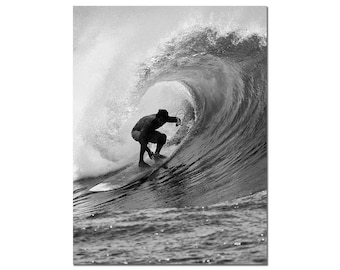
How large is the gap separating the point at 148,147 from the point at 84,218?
712 millimetres

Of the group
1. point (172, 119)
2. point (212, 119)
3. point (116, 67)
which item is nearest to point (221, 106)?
point (212, 119)

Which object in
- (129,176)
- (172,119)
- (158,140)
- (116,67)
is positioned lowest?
(129,176)

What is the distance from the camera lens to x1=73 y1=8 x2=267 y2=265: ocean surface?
485 cm

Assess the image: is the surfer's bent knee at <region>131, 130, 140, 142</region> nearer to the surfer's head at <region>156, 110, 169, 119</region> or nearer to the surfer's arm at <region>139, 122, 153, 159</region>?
the surfer's arm at <region>139, 122, 153, 159</region>

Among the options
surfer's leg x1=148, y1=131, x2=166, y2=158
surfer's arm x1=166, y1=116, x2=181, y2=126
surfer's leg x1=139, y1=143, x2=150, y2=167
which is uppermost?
surfer's arm x1=166, y1=116, x2=181, y2=126

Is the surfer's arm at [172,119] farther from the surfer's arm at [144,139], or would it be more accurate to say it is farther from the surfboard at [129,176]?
the surfboard at [129,176]

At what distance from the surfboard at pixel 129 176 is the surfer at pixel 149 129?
0.06 m

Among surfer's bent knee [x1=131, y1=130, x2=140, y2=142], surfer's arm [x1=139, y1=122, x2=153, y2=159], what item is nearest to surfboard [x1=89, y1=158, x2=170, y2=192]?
surfer's arm [x1=139, y1=122, x2=153, y2=159]

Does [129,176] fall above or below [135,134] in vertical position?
below

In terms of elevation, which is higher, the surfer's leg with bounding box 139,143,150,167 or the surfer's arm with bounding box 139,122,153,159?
the surfer's arm with bounding box 139,122,153,159

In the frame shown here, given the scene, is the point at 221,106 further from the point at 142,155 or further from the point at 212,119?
the point at 142,155

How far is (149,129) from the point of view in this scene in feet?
16.1

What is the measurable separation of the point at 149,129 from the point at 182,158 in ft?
1.08

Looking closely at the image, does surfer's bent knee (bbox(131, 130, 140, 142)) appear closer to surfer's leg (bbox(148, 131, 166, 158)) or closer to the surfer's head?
surfer's leg (bbox(148, 131, 166, 158))
